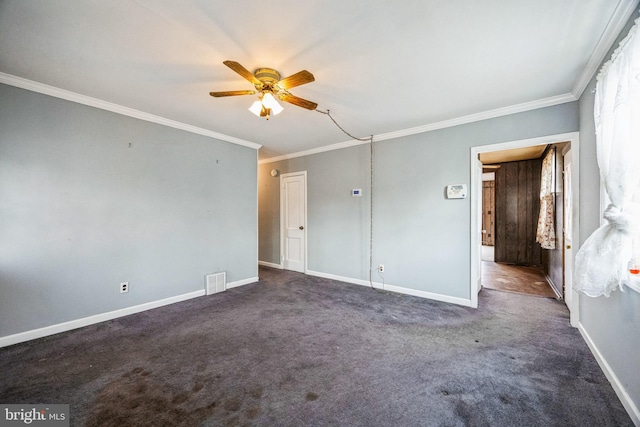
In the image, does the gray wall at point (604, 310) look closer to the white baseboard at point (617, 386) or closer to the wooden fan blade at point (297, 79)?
the white baseboard at point (617, 386)

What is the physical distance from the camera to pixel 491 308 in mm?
3359

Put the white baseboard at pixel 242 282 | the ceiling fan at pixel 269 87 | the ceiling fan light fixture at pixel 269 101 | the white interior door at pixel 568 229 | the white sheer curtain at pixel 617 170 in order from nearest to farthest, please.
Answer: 1. the white sheer curtain at pixel 617 170
2. the ceiling fan at pixel 269 87
3. the ceiling fan light fixture at pixel 269 101
4. the white interior door at pixel 568 229
5. the white baseboard at pixel 242 282

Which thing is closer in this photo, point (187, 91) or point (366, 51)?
point (366, 51)

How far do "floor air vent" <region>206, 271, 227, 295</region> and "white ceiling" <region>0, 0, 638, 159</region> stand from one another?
2455mm

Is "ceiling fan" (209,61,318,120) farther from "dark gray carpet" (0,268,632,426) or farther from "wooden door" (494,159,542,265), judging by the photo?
"wooden door" (494,159,542,265)

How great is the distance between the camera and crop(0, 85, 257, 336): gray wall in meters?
2.48

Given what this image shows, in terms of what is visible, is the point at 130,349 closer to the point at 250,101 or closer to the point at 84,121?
the point at 84,121

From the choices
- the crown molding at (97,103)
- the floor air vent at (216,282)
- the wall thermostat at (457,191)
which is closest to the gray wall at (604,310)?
the wall thermostat at (457,191)

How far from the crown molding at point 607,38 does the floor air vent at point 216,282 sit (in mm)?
4827

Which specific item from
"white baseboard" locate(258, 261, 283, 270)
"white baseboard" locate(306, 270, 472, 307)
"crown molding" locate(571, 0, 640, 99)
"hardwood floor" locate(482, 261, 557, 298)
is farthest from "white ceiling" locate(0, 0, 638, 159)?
"white baseboard" locate(258, 261, 283, 270)

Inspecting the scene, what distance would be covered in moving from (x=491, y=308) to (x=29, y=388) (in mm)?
4602

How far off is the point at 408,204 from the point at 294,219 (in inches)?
96.2

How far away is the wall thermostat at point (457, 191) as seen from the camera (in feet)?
11.3

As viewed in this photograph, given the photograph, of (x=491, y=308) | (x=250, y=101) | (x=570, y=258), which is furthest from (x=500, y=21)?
(x=491, y=308)
